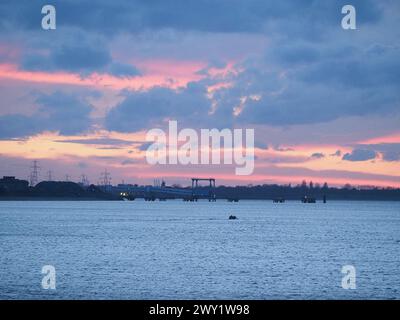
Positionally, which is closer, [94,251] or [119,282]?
[119,282]

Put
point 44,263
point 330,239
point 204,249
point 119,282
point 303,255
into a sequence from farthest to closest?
point 330,239
point 204,249
point 303,255
point 44,263
point 119,282

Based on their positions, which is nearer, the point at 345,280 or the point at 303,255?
the point at 345,280

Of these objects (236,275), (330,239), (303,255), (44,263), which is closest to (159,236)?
(330,239)

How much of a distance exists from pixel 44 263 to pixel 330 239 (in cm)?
5851

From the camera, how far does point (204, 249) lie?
3856 inches

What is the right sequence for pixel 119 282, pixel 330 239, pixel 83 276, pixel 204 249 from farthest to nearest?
Answer: 1. pixel 330 239
2. pixel 204 249
3. pixel 83 276
4. pixel 119 282

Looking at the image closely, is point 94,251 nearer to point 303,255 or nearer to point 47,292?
point 303,255

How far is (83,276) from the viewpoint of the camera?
219 feet
